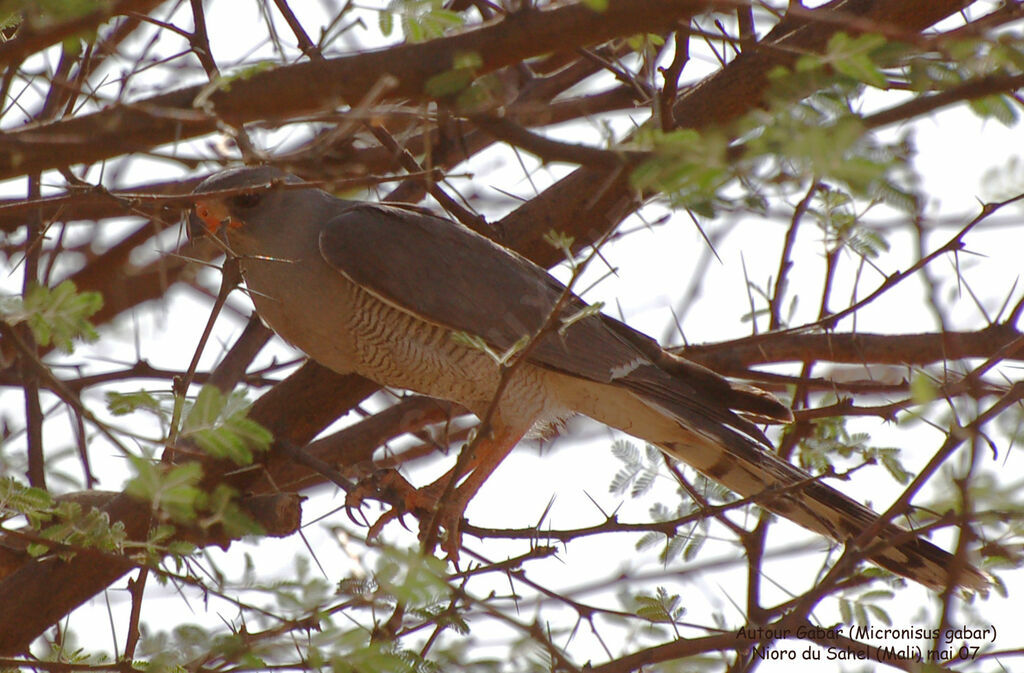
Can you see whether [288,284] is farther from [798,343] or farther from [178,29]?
[798,343]

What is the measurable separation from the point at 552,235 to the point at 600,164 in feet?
0.65

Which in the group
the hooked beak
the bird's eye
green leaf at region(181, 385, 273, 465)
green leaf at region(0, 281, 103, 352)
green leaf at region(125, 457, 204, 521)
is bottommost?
green leaf at region(125, 457, 204, 521)

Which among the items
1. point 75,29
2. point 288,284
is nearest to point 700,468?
point 288,284

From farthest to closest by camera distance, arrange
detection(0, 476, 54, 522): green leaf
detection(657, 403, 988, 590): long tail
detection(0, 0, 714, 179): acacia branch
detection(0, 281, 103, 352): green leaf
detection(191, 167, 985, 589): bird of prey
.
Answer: detection(191, 167, 985, 589): bird of prey
detection(657, 403, 988, 590): long tail
detection(0, 476, 54, 522): green leaf
detection(0, 281, 103, 352): green leaf
detection(0, 0, 714, 179): acacia branch

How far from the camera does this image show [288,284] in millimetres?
4461

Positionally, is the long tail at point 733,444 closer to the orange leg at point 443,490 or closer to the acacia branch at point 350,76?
the orange leg at point 443,490

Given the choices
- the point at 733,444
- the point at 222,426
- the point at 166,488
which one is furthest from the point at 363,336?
the point at 166,488

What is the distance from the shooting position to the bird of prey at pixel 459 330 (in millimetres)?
4406

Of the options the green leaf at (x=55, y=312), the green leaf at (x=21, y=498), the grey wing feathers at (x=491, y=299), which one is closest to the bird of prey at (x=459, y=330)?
the grey wing feathers at (x=491, y=299)

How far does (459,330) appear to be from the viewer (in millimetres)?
4359

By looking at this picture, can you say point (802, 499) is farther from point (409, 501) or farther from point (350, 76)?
point (350, 76)

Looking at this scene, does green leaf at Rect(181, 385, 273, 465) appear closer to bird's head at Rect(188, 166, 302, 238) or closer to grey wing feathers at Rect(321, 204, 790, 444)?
grey wing feathers at Rect(321, 204, 790, 444)

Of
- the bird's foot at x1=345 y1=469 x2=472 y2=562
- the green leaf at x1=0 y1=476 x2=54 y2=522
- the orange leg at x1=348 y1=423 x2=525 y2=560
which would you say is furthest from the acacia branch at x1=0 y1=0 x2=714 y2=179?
the bird's foot at x1=345 y1=469 x2=472 y2=562

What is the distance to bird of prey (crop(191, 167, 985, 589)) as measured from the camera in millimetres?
4406
